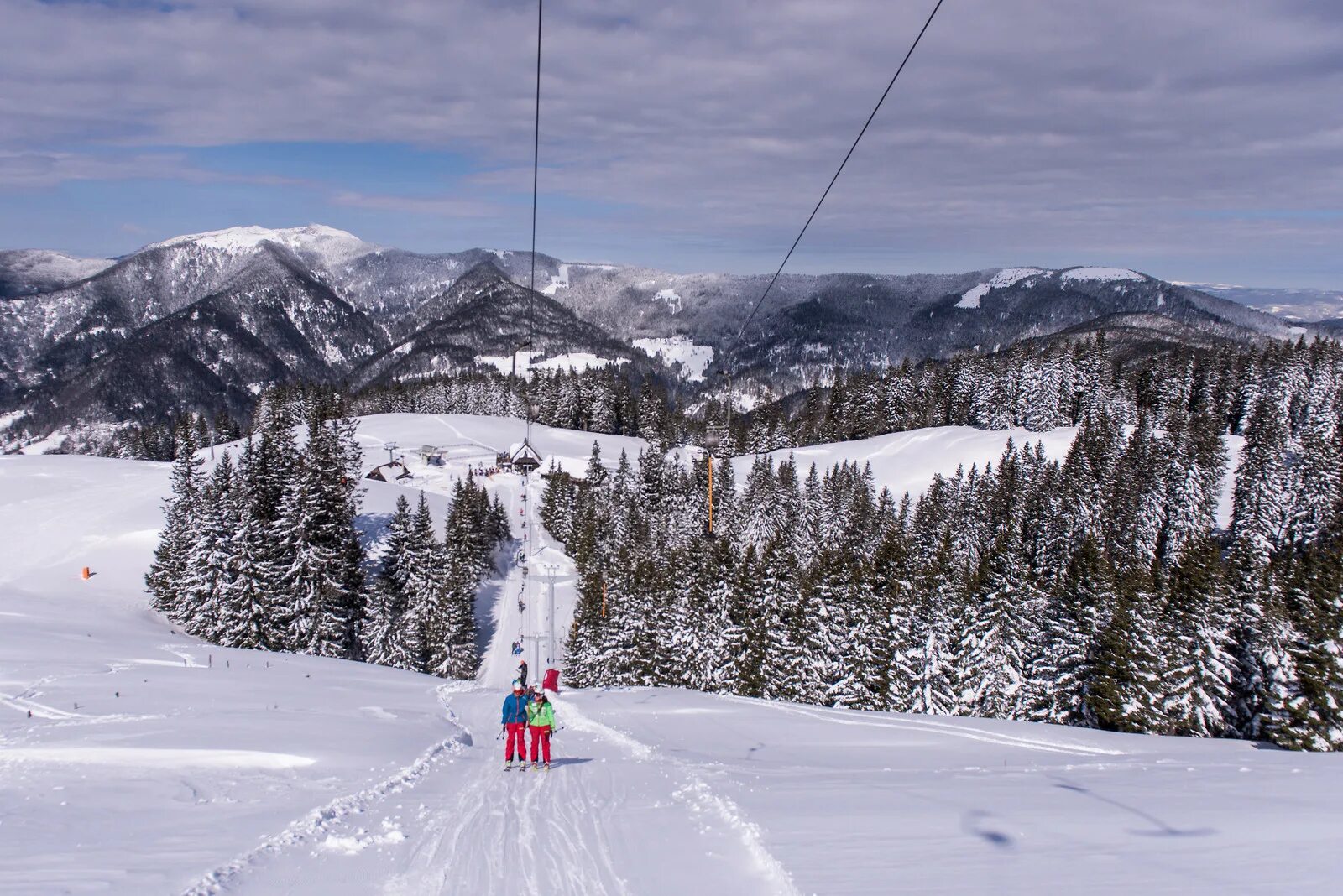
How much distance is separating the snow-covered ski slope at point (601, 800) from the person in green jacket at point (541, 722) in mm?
618

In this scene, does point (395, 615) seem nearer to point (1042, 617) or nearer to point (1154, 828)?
point (1042, 617)

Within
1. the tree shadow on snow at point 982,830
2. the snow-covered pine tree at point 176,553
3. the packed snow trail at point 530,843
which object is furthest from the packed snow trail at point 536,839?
the snow-covered pine tree at point 176,553

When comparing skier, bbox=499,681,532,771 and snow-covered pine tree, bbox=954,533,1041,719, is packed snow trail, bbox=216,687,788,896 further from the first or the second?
snow-covered pine tree, bbox=954,533,1041,719

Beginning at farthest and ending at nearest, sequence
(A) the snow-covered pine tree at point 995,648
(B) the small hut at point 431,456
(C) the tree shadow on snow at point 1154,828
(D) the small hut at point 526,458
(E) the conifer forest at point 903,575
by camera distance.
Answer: (B) the small hut at point 431,456 < (D) the small hut at point 526,458 < (A) the snow-covered pine tree at point 995,648 < (E) the conifer forest at point 903,575 < (C) the tree shadow on snow at point 1154,828

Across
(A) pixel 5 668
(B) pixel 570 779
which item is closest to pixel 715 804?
(B) pixel 570 779

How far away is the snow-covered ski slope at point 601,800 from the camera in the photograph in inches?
279

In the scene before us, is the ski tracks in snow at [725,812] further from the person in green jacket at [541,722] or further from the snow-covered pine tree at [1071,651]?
the snow-covered pine tree at [1071,651]

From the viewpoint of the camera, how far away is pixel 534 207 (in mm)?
19531

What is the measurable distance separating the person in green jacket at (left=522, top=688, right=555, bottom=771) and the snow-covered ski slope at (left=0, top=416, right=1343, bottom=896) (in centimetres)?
62

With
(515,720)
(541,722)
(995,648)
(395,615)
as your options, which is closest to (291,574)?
(395,615)

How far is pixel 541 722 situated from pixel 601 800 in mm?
2941

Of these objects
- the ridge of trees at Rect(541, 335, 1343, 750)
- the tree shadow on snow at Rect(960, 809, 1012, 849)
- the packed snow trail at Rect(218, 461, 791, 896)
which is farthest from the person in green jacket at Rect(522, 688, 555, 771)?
the ridge of trees at Rect(541, 335, 1343, 750)

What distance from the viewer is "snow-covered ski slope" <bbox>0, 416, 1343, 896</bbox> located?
710 cm

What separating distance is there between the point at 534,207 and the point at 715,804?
14905mm
